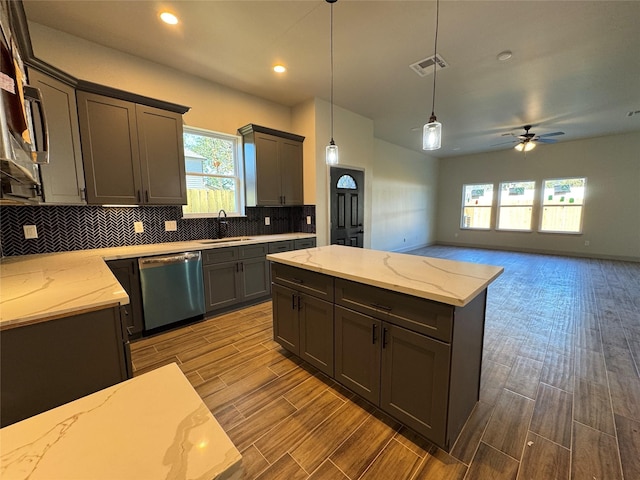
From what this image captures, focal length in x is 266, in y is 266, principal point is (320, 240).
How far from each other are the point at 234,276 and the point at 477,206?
796cm

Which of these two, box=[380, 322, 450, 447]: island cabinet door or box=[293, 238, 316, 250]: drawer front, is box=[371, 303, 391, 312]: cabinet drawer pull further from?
box=[293, 238, 316, 250]: drawer front

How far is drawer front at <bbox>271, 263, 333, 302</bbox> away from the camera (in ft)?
6.34

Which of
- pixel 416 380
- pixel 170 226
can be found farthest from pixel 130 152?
pixel 416 380

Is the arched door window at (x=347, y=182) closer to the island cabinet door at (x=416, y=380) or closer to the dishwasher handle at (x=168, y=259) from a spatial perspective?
the dishwasher handle at (x=168, y=259)

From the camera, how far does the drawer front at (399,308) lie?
1.36 metres

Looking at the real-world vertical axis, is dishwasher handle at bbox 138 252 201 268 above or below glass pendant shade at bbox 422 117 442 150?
below

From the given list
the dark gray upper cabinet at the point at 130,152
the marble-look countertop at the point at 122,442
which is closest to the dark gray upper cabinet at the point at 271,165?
the dark gray upper cabinet at the point at 130,152

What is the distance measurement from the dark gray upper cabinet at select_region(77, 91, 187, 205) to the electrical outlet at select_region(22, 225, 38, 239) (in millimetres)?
574

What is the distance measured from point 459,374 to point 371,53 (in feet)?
10.4

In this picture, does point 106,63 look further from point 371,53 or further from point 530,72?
point 530,72

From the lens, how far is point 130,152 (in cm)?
276

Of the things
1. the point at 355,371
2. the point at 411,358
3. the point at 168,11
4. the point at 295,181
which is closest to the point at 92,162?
the point at 168,11

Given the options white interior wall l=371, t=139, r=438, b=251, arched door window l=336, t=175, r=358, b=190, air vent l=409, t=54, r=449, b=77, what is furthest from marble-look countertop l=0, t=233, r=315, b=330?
white interior wall l=371, t=139, r=438, b=251

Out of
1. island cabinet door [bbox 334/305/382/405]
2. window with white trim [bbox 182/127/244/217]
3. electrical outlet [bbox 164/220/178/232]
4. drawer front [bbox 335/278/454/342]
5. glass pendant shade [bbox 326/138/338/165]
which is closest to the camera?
drawer front [bbox 335/278/454/342]
